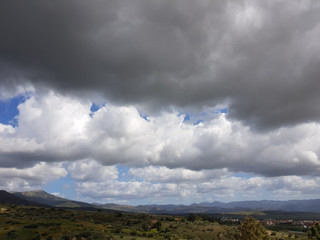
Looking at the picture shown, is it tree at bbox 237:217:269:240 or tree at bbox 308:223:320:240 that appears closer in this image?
tree at bbox 237:217:269:240

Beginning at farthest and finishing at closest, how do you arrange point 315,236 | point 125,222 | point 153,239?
point 125,222, point 153,239, point 315,236

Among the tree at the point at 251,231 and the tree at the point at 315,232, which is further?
the tree at the point at 315,232

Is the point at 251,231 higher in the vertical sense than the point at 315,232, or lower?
higher

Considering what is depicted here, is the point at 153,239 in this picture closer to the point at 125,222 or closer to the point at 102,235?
the point at 102,235

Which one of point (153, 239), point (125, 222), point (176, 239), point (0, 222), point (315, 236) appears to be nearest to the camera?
point (315, 236)

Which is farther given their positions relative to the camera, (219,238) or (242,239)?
(219,238)

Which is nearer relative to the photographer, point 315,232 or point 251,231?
point 251,231

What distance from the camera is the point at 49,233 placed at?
60688 millimetres

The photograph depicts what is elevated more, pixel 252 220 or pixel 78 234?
pixel 252 220

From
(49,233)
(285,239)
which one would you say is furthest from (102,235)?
(285,239)

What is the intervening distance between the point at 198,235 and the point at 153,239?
125 feet

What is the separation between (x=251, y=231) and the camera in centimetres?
5662

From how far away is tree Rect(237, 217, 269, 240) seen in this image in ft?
185

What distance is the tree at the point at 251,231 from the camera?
56.4m
